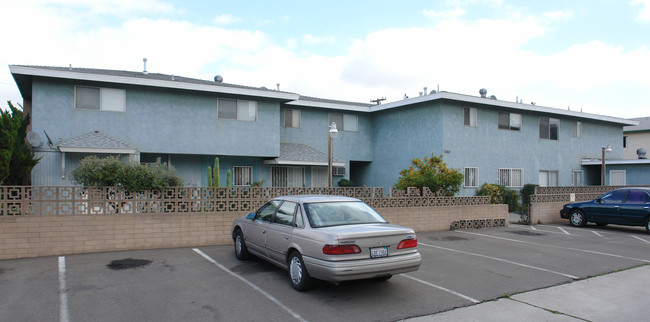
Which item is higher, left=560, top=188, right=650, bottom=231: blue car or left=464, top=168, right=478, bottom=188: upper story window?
left=464, top=168, right=478, bottom=188: upper story window

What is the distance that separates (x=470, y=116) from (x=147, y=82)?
1447cm

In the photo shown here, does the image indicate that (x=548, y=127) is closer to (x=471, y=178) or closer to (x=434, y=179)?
(x=471, y=178)

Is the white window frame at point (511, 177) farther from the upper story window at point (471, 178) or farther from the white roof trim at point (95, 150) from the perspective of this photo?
the white roof trim at point (95, 150)

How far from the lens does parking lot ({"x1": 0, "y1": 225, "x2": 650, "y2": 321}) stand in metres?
5.65

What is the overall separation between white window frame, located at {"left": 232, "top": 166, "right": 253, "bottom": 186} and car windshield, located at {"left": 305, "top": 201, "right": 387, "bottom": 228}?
1217cm

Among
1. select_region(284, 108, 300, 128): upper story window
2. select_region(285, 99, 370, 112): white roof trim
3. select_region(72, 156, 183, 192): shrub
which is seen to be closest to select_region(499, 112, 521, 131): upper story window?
select_region(285, 99, 370, 112): white roof trim

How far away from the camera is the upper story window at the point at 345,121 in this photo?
2181 cm

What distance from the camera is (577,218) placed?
16.2 m

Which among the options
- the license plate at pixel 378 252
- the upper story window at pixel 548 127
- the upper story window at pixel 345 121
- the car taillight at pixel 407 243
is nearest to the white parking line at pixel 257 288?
the license plate at pixel 378 252

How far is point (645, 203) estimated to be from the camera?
14242 mm

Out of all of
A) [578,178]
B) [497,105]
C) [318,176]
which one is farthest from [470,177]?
[578,178]

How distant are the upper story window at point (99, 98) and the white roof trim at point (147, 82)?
56 cm

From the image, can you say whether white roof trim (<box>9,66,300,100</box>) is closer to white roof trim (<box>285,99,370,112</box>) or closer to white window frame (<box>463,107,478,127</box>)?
white roof trim (<box>285,99,370,112</box>)

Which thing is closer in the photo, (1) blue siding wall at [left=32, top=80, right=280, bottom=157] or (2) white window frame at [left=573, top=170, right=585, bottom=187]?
(1) blue siding wall at [left=32, top=80, right=280, bottom=157]
